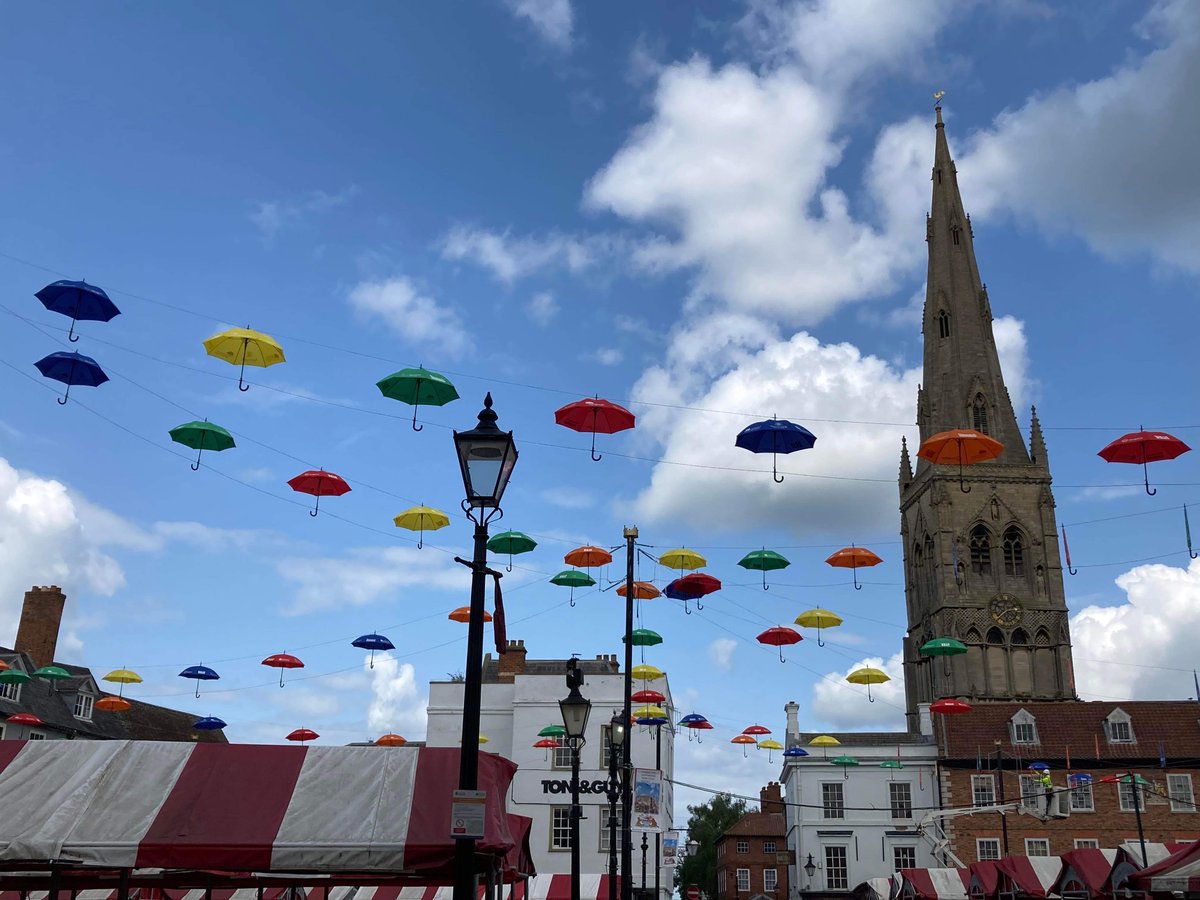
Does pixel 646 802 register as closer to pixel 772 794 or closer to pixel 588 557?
pixel 588 557

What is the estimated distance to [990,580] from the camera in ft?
267

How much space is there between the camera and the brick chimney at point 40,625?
51312 mm

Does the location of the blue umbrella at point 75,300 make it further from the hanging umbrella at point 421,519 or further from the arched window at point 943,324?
the arched window at point 943,324

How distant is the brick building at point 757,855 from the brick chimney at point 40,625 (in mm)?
46219

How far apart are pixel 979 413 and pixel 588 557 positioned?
214 feet

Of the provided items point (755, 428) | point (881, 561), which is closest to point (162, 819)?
point (755, 428)

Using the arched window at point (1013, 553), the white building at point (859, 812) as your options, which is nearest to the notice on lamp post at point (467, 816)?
the white building at point (859, 812)

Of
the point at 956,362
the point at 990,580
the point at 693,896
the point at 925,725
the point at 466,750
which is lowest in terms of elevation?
the point at 693,896

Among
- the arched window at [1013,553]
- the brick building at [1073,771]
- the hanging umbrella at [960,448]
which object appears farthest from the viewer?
the arched window at [1013,553]

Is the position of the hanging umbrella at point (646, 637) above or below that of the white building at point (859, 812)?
above

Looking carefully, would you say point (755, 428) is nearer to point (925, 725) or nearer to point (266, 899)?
point (266, 899)

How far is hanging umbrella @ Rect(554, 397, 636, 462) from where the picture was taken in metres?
21.5

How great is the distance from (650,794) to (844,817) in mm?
38334

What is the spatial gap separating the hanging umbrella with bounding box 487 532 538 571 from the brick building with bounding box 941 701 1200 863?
2827 centimetres
